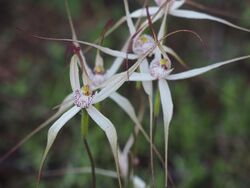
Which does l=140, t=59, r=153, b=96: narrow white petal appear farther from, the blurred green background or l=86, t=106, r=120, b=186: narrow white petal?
the blurred green background

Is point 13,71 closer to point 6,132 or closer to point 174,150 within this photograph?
point 6,132

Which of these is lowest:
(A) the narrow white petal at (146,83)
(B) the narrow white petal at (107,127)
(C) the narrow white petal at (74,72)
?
(B) the narrow white petal at (107,127)

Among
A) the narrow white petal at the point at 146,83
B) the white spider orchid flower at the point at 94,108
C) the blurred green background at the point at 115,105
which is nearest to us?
the white spider orchid flower at the point at 94,108

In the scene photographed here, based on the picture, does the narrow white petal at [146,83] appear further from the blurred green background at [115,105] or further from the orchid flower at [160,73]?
the blurred green background at [115,105]

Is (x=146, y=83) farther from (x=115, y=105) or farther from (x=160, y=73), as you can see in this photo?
(x=115, y=105)

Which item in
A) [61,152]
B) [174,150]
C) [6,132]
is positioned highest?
[6,132]

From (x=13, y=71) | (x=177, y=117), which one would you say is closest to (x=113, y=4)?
(x=13, y=71)

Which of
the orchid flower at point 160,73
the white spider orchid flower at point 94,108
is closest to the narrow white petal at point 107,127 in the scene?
the white spider orchid flower at point 94,108

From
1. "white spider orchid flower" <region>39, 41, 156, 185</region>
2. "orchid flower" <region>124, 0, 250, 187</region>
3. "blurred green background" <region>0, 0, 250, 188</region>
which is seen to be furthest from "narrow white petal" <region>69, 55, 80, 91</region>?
"blurred green background" <region>0, 0, 250, 188</region>
